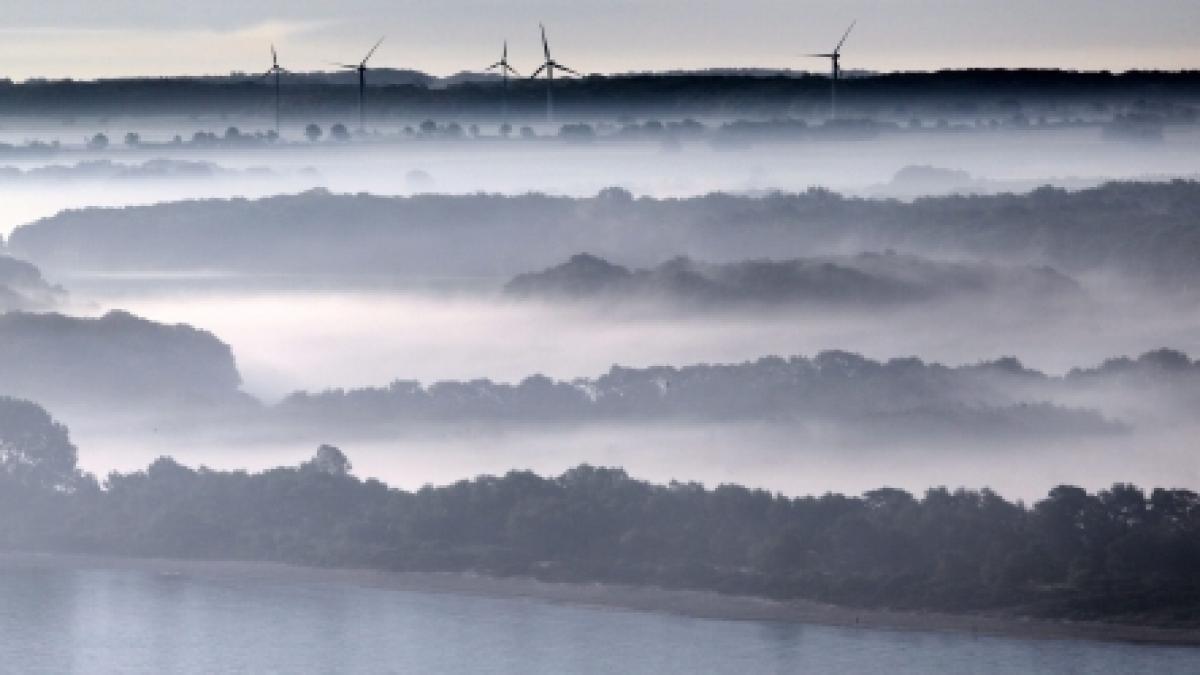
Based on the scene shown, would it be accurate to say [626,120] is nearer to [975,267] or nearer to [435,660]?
[975,267]

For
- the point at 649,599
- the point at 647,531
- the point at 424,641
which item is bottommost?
the point at 424,641

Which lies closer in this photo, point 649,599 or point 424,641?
point 424,641

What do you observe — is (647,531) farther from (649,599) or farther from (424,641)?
(424,641)

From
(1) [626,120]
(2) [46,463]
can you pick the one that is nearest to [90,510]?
(2) [46,463]

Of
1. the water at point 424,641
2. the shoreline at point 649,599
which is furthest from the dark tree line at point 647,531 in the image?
the water at point 424,641

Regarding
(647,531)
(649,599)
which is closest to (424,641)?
(649,599)
